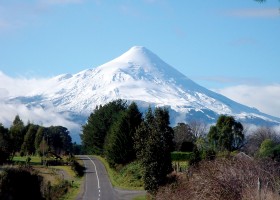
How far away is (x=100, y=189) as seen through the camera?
4906 centimetres

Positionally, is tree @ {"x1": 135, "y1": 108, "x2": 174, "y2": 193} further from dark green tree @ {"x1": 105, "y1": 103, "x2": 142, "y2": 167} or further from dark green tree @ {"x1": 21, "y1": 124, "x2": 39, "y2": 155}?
dark green tree @ {"x1": 21, "y1": 124, "x2": 39, "y2": 155}

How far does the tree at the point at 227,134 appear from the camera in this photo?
3376 inches

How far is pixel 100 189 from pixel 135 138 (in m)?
9.00

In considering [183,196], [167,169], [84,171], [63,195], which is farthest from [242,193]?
[84,171]

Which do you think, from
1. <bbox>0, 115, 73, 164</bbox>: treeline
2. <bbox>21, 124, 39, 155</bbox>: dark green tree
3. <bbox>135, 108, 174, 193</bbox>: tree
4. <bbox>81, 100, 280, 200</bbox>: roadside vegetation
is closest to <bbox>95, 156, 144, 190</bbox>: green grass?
<bbox>81, 100, 280, 200</bbox>: roadside vegetation

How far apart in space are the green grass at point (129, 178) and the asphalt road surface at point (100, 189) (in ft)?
3.00

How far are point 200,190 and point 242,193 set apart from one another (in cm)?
215

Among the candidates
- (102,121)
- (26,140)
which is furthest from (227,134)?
(26,140)

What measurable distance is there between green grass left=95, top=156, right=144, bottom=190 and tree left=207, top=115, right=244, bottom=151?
28.1 m

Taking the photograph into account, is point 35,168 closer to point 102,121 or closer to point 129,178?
point 129,178

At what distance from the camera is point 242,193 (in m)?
20.1

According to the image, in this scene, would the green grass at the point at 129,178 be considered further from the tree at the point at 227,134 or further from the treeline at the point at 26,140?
the tree at the point at 227,134

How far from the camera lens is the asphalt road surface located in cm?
4274

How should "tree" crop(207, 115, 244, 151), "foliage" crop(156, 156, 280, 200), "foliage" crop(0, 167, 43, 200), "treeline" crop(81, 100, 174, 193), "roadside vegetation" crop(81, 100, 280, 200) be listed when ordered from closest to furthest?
"foliage" crop(0, 167, 43, 200), "foliage" crop(156, 156, 280, 200), "roadside vegetation" crop(81, 100, 280, 200), "treeline" crop(81, 100, 174, 193), "tree" crop(207, 115, 244, 151)
